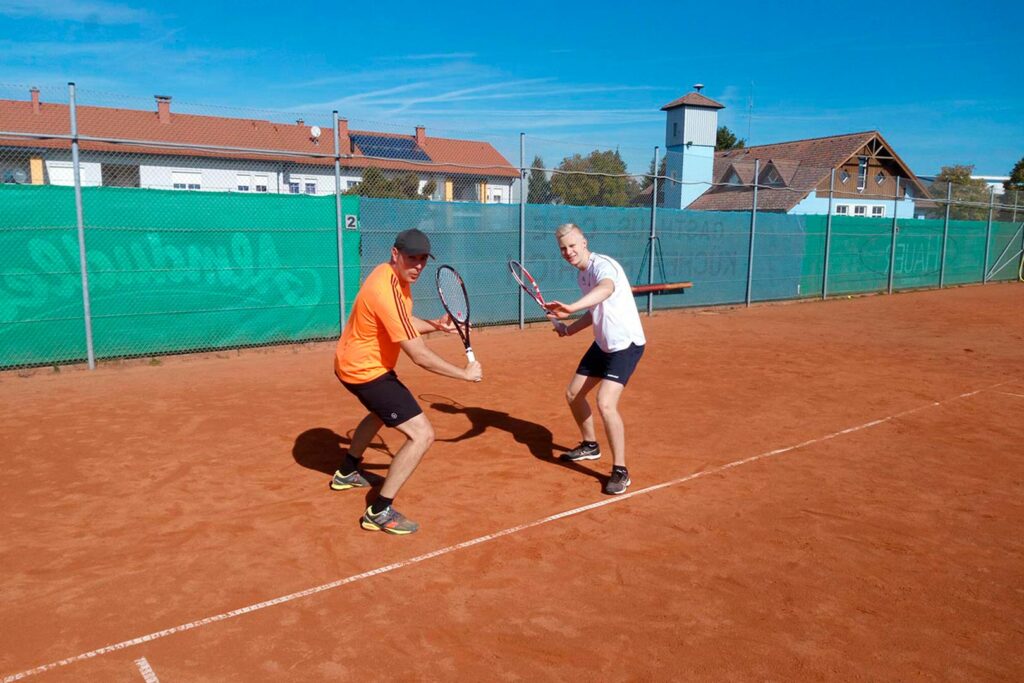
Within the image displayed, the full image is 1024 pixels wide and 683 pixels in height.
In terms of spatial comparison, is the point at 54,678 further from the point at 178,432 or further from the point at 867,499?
the point at 867,499

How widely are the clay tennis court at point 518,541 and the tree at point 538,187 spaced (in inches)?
248

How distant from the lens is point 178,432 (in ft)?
22.5

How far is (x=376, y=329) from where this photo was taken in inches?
182

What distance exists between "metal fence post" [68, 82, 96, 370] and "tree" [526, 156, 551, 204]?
7354 mm

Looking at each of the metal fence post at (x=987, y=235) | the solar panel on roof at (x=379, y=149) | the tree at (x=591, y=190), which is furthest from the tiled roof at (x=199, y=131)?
the metal fence post at (x=987, y=235)

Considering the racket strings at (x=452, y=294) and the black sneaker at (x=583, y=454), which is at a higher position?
the racket strings at (x=452, y=294)

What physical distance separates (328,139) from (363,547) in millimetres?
29924

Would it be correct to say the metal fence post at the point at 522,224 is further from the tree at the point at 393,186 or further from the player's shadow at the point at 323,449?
the player's shadow at the point at 323,449

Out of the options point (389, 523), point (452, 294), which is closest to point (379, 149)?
point (452, 294)

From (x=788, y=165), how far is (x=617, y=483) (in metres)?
38.4

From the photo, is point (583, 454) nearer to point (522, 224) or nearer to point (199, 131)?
point (522, 224)

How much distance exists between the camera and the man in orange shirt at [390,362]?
446 cm

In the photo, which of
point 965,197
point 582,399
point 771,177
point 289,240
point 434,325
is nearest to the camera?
point 434,325

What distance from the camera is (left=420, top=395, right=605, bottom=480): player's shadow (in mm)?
6195
